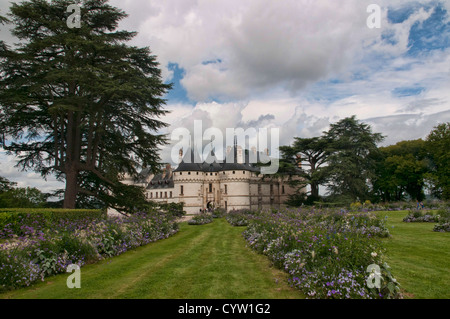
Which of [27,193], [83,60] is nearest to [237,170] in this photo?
[27,193]

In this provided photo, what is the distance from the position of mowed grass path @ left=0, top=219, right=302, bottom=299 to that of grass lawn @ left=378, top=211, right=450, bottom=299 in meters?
2.09

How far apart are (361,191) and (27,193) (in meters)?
36.4

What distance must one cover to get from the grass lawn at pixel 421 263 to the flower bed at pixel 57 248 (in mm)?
7299

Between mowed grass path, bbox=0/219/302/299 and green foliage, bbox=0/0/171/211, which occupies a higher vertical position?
green foliage, bbox=0/0/171/211

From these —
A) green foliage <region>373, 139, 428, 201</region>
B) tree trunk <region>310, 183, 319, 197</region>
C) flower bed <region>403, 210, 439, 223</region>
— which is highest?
green foliage <region>373, 139, 428, 201</region>

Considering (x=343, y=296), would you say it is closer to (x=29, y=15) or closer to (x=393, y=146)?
(x=29, y=15)

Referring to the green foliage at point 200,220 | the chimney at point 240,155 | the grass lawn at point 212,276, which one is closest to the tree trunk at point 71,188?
the green foliage at point 200,220

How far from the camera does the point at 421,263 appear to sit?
6816 millimetres

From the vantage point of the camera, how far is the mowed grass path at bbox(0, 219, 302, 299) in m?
5.41

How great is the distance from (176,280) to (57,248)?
3.31 meters

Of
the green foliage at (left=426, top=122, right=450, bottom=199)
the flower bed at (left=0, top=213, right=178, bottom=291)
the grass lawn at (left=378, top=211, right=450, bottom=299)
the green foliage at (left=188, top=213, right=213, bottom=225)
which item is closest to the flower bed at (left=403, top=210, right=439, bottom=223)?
the grass lawn at (left=378, top=211, right=450, bottom=299)

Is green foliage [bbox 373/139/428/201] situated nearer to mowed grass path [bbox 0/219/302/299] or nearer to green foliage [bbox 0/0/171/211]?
green foliage [bbox 0/0/171/211]

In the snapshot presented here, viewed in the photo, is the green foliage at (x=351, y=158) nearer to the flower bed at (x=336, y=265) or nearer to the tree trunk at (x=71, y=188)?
the tree trunk at (x=71, y=188)

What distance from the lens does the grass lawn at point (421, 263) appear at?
5173mm
